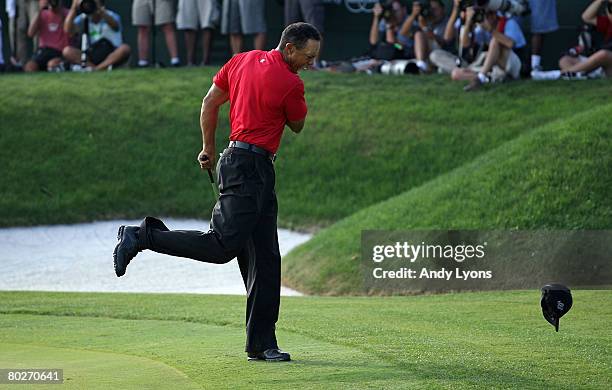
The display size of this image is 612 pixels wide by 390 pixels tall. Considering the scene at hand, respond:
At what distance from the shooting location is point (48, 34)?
2445cm

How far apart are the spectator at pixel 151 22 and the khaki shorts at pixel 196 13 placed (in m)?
0.24

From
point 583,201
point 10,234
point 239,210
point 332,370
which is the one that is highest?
point 239,210

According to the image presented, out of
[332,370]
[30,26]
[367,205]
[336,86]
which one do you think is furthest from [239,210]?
[30,26]

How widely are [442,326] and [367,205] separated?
883 cm

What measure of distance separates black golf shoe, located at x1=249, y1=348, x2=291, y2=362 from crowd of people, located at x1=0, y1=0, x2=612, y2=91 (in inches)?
493

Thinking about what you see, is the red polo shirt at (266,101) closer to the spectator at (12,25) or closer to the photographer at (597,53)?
the photographer at (597,53)

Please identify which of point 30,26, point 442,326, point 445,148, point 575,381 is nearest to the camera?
point 575,381

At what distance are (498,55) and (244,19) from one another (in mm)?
5197

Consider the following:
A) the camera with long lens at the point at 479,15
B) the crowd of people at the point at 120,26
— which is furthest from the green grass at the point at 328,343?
the crowd of people at the point at 120,26

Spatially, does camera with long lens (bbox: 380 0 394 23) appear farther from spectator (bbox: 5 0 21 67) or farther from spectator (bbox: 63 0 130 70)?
spectator (bbox: 5 0 21 67)

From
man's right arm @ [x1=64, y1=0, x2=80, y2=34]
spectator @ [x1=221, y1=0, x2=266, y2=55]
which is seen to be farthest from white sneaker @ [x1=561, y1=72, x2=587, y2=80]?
man's right arm @ [x1=64, y1=0, x2=80, y2=34]

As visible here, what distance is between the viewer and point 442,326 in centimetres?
1019

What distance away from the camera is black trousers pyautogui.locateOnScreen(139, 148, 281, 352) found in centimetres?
782

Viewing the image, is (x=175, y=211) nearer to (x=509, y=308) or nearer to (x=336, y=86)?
(x=336, y=86)
